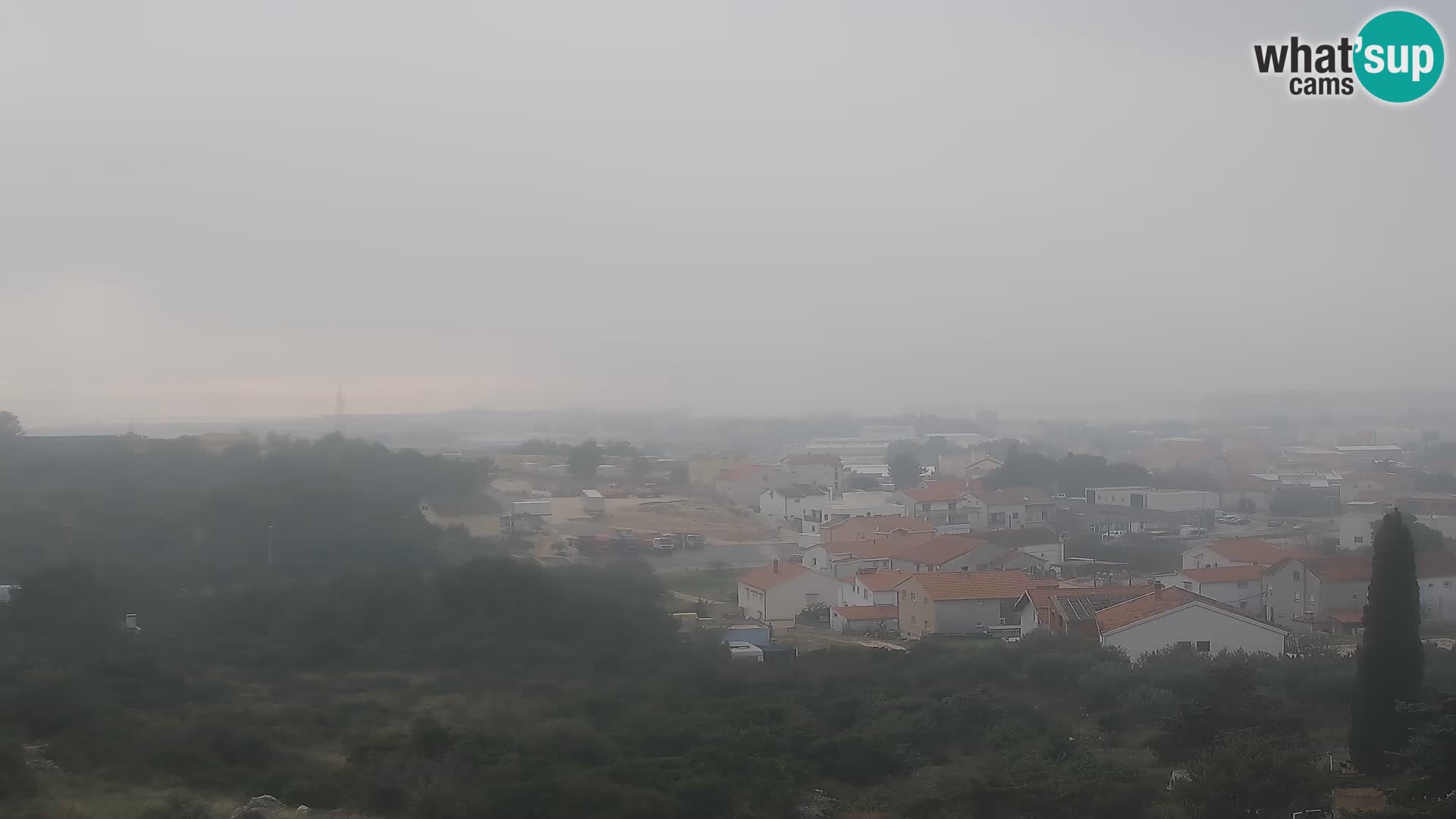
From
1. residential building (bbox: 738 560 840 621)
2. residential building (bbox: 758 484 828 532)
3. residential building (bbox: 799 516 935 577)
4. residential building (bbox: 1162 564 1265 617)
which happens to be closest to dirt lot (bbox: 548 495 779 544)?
residential building (bbox: 758 484 828 532)

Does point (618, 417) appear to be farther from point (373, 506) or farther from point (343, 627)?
point (343, 627)

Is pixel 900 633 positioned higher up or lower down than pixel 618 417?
lower down

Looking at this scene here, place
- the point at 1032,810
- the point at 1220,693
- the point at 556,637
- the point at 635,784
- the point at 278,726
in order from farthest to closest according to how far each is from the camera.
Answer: the point at 556,637 → the point at 278,726 → the point at 1220,693 → the point at 635,784 → the point at 1032,810

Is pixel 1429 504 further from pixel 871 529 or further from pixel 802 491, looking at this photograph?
pixel 802 491

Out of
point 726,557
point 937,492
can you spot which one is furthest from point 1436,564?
point 937,492

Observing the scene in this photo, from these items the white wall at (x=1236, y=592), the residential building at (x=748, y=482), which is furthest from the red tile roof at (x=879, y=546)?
the residential building at (x=748, y=482)

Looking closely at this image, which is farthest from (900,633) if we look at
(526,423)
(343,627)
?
(526,423)

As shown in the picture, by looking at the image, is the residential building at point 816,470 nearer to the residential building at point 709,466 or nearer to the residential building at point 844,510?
the residential building at point 709,466
